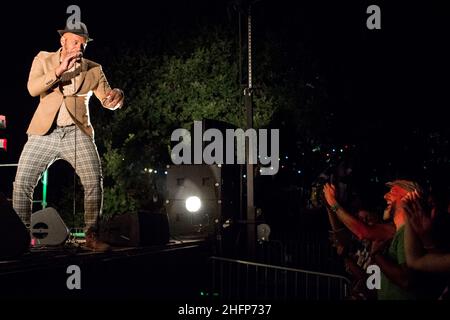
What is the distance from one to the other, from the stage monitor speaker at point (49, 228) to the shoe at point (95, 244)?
0.90ft

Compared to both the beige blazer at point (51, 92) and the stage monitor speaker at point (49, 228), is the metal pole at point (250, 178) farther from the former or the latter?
the stage monitor speaker at point (49, 228)

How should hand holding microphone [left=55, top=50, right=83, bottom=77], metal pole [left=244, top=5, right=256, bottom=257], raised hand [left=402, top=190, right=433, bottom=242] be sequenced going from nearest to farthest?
raised hand [left=402, top=190, right=433, bottom=242] → hand holding microphone [left=55, top=50, right=83, bottom=77] → metal pole [left=244, top=5, right=256, bottom=257]

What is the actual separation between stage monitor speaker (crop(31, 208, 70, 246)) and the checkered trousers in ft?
0.55

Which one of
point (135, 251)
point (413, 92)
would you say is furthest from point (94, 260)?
point (413, 92)

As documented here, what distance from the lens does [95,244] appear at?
4633 millimetres

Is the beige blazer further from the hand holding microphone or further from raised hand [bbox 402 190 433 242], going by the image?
raised hand [bbox 402 190 433 242]

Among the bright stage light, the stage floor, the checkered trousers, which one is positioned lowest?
the stage floor

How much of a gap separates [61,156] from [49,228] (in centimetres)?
76

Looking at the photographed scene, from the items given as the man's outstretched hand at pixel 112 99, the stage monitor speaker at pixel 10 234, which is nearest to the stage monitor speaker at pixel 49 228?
the stage monitor speaker at pixel 10 234

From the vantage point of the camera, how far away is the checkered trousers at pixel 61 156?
4.77m

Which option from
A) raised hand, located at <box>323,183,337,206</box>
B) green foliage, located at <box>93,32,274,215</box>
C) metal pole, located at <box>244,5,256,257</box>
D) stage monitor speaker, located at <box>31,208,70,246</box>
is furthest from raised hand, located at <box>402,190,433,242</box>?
green foliage, located at <box>93,32,274,215</box>

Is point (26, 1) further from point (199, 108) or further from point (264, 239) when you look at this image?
point (264, 239)

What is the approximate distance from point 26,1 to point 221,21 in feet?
10.8

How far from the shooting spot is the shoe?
4583mm
